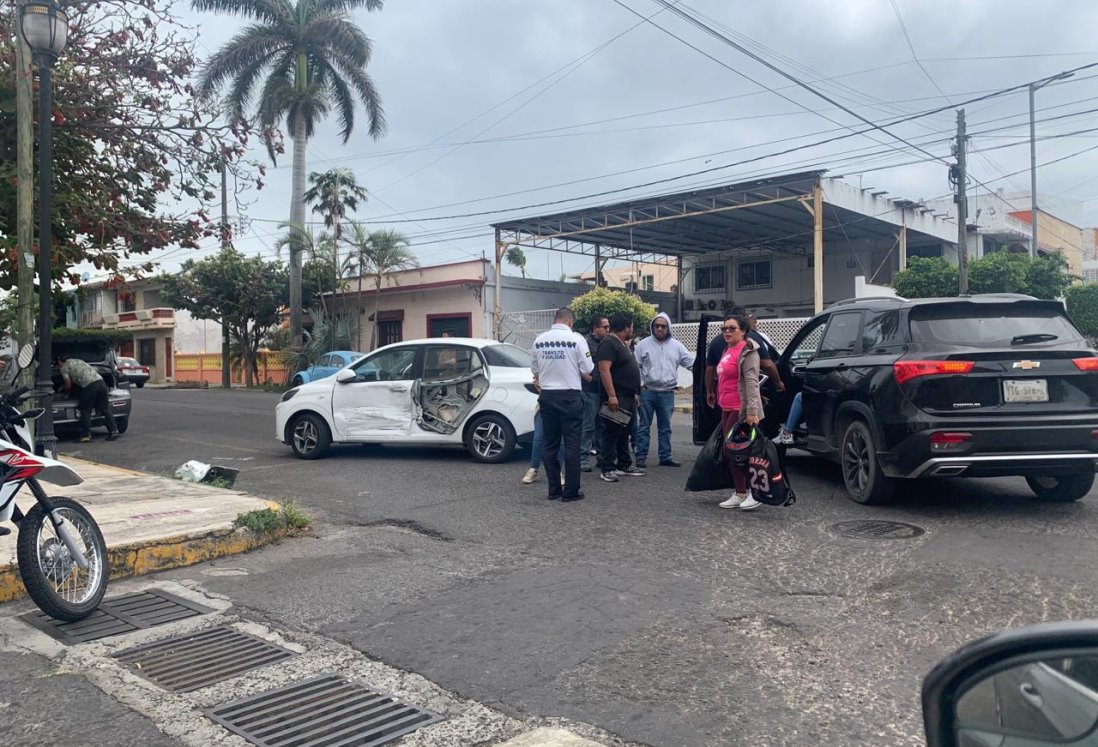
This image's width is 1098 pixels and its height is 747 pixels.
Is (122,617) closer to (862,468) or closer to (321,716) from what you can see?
(321,716)

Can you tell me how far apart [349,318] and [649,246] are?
1191cm

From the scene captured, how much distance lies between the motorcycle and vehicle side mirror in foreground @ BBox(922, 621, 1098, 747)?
4.58 m

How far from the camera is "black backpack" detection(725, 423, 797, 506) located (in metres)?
6.93

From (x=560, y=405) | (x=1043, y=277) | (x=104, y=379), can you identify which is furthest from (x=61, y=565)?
(x=1043, y=277)

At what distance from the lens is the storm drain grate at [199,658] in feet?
13.5

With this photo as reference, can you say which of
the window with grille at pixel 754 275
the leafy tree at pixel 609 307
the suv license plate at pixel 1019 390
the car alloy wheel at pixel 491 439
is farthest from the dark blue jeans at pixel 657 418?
the window with grille at pixel 754 275

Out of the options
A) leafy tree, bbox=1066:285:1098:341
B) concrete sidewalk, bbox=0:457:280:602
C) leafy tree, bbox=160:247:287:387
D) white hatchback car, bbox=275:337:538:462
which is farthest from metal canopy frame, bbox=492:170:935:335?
concrete sidewalk, bbox=0:457:280:602

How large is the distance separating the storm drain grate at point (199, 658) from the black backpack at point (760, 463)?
3929 millimetres

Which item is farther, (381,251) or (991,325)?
(381,251)

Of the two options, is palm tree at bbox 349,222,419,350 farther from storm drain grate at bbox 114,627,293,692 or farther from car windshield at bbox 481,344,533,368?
storm drain grate at bbox 114,627,293,692

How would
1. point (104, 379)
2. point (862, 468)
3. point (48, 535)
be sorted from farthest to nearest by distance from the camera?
1. point (104, 379)
2. point (862, 468)
3. point (48, 535)

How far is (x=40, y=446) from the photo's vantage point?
9.17m

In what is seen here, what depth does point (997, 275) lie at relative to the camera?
2392 cm

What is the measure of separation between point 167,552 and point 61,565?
4.04ft
